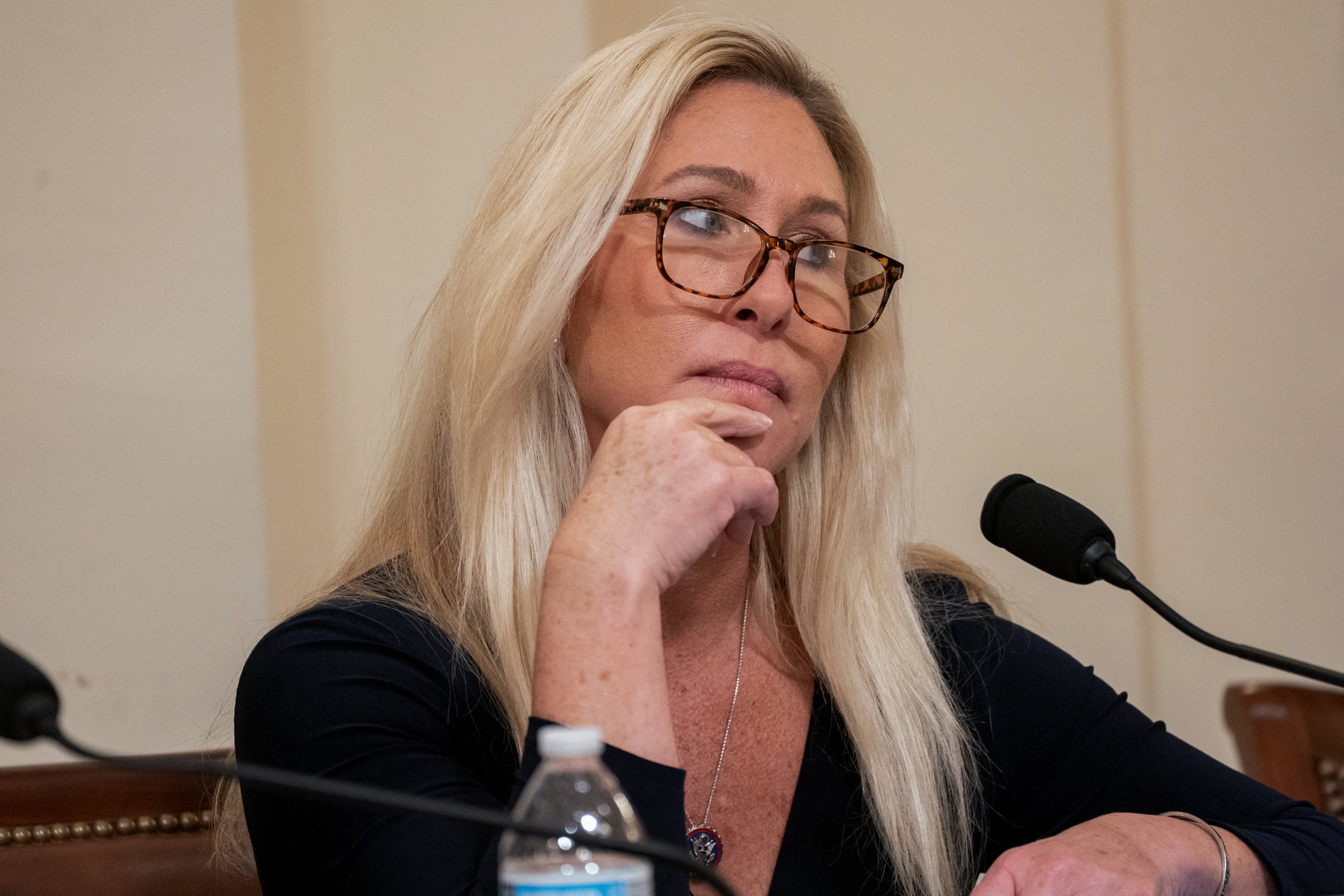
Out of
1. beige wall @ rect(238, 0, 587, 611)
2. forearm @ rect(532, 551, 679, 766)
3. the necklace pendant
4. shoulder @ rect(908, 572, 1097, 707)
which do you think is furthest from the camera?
beige wall @ rect(238, 0, 587, 611)

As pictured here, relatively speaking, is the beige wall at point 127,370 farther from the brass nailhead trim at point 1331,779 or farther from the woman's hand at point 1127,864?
the brass nailhead trim at point 1331,779

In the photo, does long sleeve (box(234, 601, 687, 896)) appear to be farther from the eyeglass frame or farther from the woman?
the eyeglass frame

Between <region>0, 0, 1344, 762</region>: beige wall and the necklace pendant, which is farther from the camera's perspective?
<region>0, 0, 1344, 762</region>: beige wall

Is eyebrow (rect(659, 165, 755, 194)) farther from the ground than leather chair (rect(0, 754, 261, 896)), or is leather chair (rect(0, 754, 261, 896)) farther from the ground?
eyebrow (rect(659, 165, 755, 194))

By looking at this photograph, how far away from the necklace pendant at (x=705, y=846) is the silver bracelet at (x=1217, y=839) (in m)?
0.43

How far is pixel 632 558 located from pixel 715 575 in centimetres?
53

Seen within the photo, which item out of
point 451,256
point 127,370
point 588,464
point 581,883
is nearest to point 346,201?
point 451,256

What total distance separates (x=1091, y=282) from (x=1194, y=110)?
16.0 inches

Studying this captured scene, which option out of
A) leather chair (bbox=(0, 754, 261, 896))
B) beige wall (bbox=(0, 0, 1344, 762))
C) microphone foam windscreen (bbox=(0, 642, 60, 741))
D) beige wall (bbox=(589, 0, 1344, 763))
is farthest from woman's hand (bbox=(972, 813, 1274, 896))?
beige wall (bbox=(589, 0, 1344, 763))

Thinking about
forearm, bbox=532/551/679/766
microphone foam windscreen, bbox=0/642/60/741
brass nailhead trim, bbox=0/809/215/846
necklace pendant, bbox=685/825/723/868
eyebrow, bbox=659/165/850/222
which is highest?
eyebrow, bbox=659/165/850/222

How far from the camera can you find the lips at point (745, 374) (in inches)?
45.4

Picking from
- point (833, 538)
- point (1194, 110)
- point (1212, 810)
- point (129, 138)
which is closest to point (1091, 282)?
point (1194, 110)

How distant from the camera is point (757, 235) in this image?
119 cm

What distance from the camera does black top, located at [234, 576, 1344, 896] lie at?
82 centimetres
